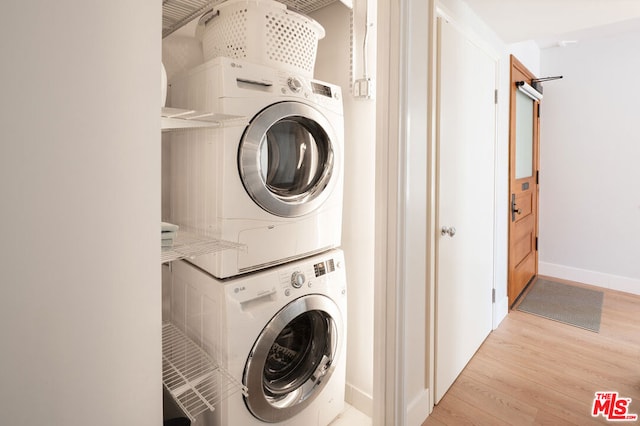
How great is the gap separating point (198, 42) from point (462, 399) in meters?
2.36

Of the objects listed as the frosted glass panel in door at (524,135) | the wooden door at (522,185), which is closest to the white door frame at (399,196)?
the wooden door at (522,185)

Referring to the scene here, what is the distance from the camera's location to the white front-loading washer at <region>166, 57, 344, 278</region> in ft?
4.03

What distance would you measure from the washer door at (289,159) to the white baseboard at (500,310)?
1868 mm

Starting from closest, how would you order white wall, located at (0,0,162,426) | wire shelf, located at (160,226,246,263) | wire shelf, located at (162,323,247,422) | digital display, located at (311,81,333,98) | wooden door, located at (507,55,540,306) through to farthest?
1. white wall, located at (0,0,162,426)
2. wire shelf, located at (160,226,246,263)
3. wire shelf, located at (162,323,247,422)
4. digital display, located at (311,81,333,98)
5. wooden door, located at (507,55,540,306)

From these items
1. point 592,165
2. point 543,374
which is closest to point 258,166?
point 543,374

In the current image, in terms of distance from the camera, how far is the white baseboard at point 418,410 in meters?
1.58

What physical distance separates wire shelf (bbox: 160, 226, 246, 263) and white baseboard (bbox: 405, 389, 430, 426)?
1094mm

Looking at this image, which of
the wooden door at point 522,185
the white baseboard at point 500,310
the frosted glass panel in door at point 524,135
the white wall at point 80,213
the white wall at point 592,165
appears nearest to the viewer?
the white wall at point 80,213

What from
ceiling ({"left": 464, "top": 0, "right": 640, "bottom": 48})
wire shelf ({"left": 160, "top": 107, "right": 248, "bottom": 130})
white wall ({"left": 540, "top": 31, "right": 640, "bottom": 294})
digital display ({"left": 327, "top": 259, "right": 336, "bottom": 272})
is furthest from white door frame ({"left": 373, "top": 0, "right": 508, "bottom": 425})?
white wall ({"left": 540, "top": 31, "right": 640, "bottom": 294})

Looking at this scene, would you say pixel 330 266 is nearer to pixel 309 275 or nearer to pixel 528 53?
pixel 309 275

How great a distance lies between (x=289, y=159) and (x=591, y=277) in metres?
3.72

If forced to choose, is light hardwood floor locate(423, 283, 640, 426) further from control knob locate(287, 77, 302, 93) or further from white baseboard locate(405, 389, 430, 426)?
control knob locate(287, 77, 302, 93)

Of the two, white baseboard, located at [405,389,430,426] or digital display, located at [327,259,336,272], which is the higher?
digital display, located at [327,259,336,272]

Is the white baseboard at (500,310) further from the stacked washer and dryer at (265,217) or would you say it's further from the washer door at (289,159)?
the washer door at (289,159)
